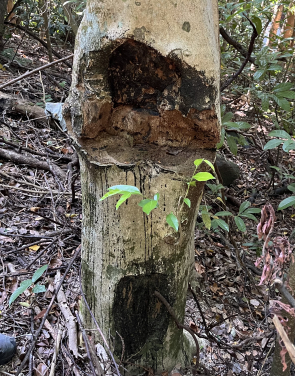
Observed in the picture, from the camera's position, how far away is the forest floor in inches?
68.6

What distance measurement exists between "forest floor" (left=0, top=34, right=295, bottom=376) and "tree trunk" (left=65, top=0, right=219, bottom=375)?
302mm

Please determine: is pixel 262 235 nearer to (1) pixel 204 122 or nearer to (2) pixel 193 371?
(1) pixel 204 122

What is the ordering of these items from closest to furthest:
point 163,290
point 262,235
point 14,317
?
point 262,235 < point 163,290 < point 14,317

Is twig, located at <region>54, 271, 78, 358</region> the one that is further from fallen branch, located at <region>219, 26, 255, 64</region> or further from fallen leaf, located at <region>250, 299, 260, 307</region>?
fallen branch, located at <region>219, 26, 255, 64</region>

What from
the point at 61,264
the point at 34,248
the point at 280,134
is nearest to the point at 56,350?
the point at 61,264

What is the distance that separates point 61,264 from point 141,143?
51.0 inches

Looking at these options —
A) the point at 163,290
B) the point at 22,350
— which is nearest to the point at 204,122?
the point at 163,290

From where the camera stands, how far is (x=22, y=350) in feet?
5.43

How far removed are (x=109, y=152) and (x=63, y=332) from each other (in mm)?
1100

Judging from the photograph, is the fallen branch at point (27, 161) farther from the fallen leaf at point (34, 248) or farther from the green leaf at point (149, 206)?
the green leaf at point (149, 206)

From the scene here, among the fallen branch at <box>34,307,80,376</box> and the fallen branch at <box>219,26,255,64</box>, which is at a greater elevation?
the fallen branch at <box>219,26,255,64</box>

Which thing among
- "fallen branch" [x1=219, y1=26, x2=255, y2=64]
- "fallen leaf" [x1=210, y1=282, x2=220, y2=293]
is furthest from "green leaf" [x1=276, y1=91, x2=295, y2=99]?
"fallen leaf" [x1=210, y1=282, x2=220, y2=293]

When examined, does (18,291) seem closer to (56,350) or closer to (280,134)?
(56,350)

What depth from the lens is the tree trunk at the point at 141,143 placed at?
110 centimetres
